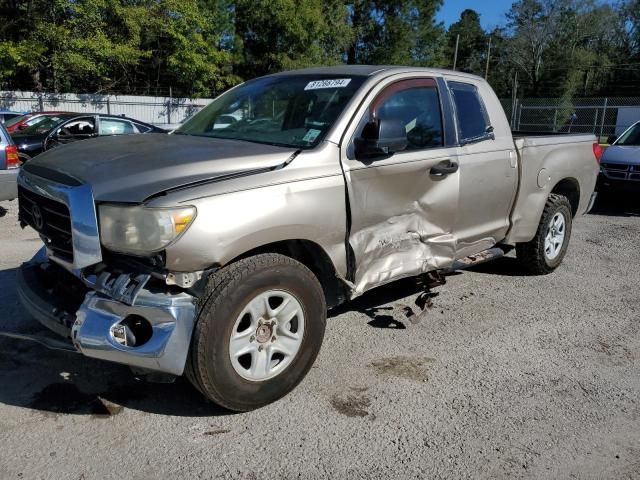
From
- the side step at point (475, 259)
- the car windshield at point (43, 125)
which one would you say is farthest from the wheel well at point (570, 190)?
the car windshield at point (43, 125)

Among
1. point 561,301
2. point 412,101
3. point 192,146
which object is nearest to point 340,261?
point 192,146

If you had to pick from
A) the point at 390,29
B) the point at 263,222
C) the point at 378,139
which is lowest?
the point at 263,222

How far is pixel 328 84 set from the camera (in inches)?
156

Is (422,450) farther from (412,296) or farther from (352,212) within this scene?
(412,296)

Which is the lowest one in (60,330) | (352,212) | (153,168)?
(60,330)

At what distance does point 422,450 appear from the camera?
2.90 meters

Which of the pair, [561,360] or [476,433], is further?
[561,360]

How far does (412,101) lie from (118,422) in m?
2.90

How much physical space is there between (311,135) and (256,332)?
1301mm

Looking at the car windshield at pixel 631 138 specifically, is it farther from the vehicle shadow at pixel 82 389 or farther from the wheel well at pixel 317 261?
the vehicle shadow at pixel 82 389

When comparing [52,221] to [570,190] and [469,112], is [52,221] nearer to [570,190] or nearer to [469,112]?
[469,112]

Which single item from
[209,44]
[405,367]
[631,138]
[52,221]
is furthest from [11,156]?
[209,44]

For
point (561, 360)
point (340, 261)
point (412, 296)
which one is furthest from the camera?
point (412, 296)

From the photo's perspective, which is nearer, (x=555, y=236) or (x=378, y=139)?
(x=378, y=139)
